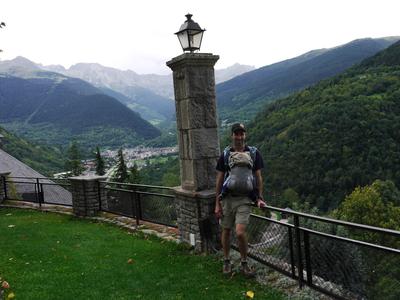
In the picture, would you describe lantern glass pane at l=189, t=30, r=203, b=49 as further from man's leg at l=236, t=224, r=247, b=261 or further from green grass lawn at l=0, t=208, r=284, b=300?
green grass lawn at l=0, t=208, r=284, b=300

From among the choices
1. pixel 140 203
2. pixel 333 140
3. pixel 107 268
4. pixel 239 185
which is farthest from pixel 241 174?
pixel 333 140

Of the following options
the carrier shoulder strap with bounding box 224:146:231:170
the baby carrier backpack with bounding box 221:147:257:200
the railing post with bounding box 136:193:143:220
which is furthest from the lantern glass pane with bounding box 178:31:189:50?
the railing post with bounding box 136:193:143:220

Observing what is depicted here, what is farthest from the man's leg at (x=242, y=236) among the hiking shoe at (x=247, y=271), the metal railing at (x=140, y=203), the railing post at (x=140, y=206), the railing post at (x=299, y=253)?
the railing post at (x=140, y=206)

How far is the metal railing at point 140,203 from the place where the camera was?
8.76 meters

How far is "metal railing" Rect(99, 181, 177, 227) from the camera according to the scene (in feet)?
28.7

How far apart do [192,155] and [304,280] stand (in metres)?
2.63

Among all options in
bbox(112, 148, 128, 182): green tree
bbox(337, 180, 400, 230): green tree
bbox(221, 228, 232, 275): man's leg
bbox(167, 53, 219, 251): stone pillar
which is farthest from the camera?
bbox(337, 180, 400, 230): green tree

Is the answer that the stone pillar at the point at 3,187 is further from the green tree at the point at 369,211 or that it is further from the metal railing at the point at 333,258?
the green tree at the point at 369,211

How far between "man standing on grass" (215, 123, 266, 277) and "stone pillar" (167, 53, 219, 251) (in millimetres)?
1095

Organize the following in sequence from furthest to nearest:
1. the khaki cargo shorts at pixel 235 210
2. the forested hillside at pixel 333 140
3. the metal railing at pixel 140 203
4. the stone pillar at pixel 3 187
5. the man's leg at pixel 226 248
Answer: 1. the forested hillside at pixel 333 140
2. the stone pillar at pixel 3 187
3. the metal railing at pixel 140 203
4. the man's leg at pixel 226 248
5. the khaki cargo shorts at pixel 235 210

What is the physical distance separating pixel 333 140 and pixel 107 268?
79.1 m

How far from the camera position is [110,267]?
6309mm

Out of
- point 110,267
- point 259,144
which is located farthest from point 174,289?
point 259,144

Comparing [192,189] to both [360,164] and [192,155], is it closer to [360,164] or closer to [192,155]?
[192,155]
